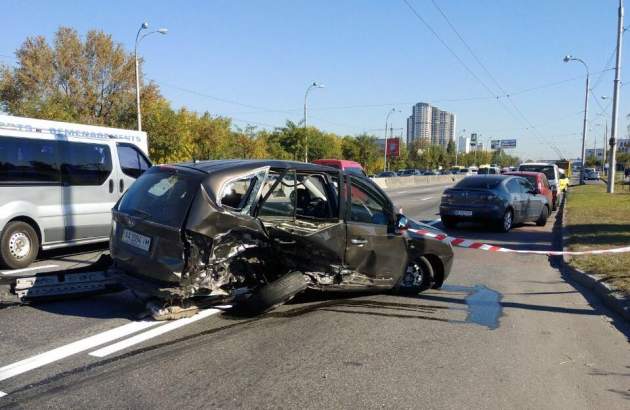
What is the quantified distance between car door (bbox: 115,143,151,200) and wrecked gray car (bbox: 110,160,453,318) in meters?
4.07

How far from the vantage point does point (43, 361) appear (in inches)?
164

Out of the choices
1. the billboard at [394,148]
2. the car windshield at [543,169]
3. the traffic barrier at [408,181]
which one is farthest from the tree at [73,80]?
the billboard at [394,148]

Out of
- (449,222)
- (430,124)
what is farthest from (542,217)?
(430,124)

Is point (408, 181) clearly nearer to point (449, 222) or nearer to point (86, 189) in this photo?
point (449, 222)

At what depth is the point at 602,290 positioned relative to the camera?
6.96m

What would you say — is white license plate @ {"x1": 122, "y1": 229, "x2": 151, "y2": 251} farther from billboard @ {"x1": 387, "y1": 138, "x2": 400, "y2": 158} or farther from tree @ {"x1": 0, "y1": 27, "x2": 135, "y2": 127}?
billboard @ {"x1": 387, "y1": 138, "x2": 400, "y2": 158}

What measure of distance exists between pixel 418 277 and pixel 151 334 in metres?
3.52

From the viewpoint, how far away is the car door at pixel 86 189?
8555 millimetres

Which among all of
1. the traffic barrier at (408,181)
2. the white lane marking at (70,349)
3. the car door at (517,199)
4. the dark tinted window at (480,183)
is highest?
the dark tinted window at (480,183)

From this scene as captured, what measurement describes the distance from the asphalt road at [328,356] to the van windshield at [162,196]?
1.07m

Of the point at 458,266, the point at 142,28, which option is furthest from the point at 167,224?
the point at 142,28

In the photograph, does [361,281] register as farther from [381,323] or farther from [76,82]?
[76,82]

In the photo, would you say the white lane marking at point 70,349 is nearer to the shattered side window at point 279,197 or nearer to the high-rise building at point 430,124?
the shattered side window at point 279,197

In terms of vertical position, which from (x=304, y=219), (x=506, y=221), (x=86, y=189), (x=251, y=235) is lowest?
(x=506, y=221)
